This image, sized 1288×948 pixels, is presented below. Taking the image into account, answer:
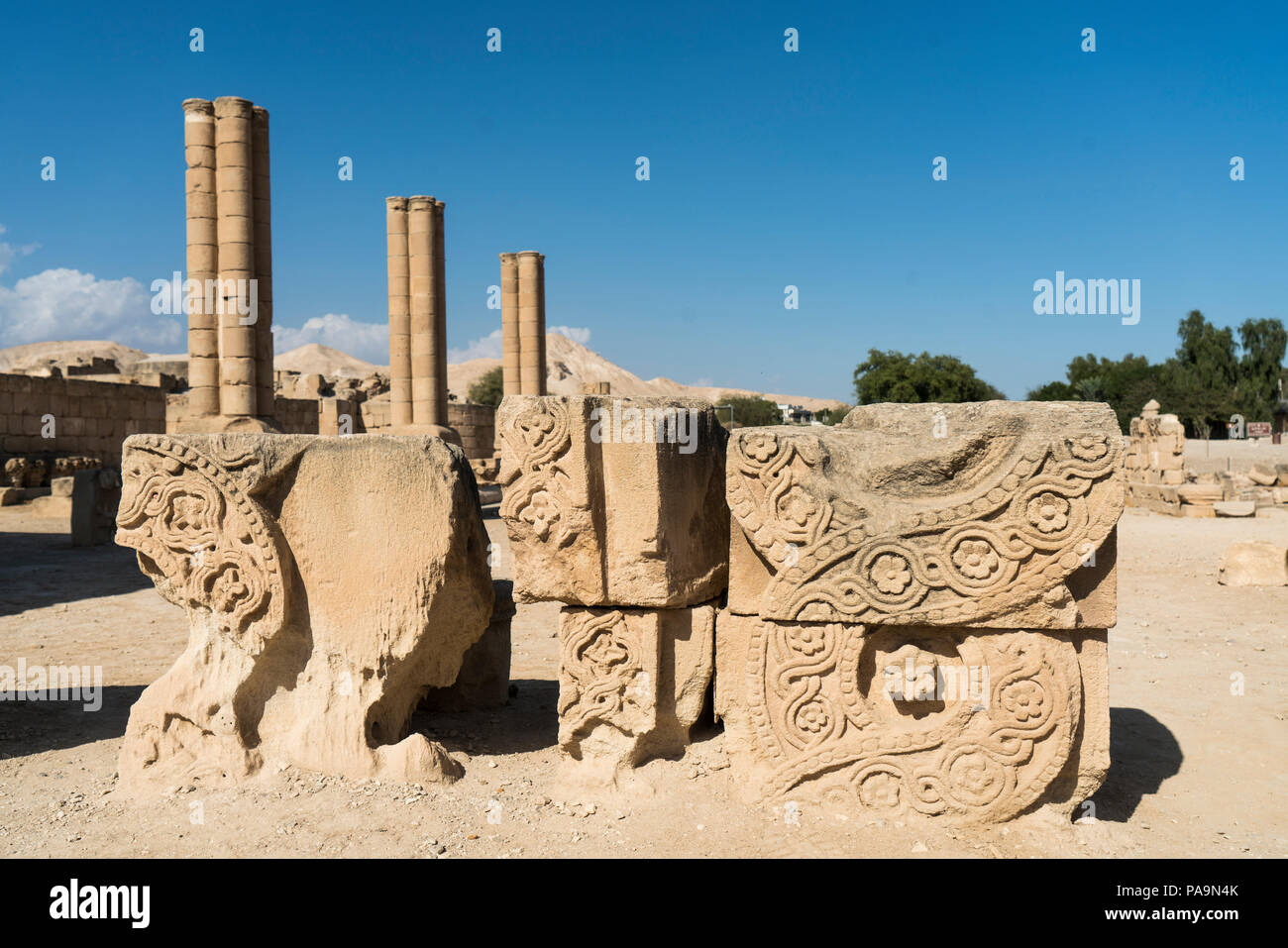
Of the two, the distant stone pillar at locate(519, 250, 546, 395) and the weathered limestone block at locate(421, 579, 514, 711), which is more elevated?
the distant stone pillar at locate(519, 250, 546, 395)

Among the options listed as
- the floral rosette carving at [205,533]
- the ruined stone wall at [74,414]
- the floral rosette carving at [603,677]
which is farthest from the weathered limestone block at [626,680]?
Answer: the ruined stone wall at [74,414]

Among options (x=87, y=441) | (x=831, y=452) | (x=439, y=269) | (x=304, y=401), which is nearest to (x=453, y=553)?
(x=831, y=452)

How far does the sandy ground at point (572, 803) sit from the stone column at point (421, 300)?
36.9 ft

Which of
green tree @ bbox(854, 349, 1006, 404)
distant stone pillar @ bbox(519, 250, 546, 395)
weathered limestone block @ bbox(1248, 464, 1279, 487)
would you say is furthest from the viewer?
green tree @ bbox(854, 349, 1006, 404)

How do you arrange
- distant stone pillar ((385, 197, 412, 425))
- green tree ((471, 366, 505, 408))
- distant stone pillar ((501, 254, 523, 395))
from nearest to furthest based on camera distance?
distant stone pillar ((385, 197, 412, 425)), distant stone pillar ((501, 254, 523, 395)), green tree ((471, 366, 505, 408))

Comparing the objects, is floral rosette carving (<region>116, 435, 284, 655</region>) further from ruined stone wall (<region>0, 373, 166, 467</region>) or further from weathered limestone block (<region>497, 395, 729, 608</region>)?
ruined stone wall (<region>0, 373, 166, 467</region>)

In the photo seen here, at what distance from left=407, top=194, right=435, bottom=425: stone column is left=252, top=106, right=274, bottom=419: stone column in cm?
393

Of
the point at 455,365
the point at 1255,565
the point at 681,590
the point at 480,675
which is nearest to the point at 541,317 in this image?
the point at 1255,565

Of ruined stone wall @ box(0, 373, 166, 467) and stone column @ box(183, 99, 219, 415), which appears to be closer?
stone column @ box(183, 99, 219, 415)

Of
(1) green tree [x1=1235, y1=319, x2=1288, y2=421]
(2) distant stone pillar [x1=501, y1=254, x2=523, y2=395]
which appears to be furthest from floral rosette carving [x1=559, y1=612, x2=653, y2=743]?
(1) green tree [x1=1235, y1=319, x2=1288, y2=421]

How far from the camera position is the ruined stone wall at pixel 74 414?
16578 millimetres

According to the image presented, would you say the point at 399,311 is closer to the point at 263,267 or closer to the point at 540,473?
the point at 263,267

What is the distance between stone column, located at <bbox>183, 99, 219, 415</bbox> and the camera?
480 inches

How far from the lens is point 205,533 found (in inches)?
147
